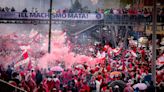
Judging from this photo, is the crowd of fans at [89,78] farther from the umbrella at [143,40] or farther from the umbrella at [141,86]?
the umbrella at [143,40]

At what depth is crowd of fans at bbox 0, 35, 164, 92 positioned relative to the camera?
10727 mm

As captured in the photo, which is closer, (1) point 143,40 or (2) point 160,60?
(2) point 160,60

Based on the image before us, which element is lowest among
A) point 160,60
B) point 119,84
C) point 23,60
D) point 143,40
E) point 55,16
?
point 119,84

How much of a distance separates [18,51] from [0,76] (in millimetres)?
1575

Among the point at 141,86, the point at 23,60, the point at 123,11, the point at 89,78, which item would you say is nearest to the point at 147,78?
the point at 141,86

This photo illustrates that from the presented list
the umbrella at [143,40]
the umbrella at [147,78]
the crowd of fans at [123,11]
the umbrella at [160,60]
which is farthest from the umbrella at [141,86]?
the umbrella at [143,40]

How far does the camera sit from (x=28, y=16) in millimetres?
13117

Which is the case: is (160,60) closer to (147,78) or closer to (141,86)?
(147,78)

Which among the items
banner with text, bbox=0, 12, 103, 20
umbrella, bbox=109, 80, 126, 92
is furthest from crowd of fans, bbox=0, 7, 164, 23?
umbrella, bbox=109, 80, 126, 92

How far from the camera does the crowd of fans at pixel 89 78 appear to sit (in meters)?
10.7

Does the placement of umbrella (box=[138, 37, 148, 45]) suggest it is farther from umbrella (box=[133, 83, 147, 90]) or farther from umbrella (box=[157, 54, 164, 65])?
umbrella (box=[133, 83, 147, 90])

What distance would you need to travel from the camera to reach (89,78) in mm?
11531

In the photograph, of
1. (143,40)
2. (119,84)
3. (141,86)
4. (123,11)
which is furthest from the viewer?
(143,40)

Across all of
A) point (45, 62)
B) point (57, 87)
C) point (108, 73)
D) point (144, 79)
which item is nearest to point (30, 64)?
point (45, 62)
